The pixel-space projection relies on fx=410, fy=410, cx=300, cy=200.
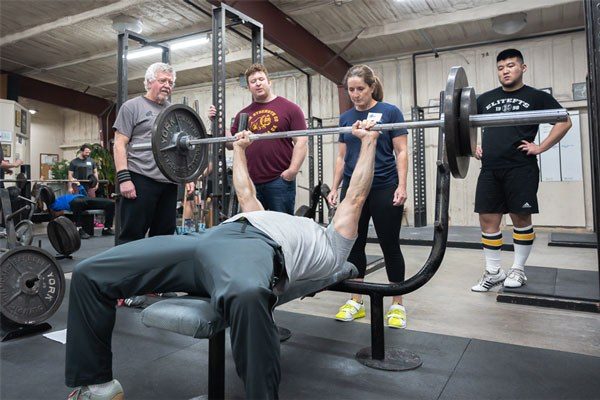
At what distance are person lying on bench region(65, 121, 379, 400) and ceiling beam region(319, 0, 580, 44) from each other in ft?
16.6

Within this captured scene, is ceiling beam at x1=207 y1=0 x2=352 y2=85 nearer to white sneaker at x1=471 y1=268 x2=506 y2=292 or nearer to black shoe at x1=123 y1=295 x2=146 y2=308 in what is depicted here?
black shoe at x1=123 y1=295 x2=146 y2=308

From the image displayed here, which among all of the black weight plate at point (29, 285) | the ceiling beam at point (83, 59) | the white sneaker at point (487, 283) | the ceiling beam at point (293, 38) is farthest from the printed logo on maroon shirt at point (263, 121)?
the ceiling beam at point (83, 59)

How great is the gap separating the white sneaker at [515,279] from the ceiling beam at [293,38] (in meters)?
3.55

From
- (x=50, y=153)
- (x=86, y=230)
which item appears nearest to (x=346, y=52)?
(x=86, y=230)

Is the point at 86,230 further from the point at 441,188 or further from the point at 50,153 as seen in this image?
the point at 50,153

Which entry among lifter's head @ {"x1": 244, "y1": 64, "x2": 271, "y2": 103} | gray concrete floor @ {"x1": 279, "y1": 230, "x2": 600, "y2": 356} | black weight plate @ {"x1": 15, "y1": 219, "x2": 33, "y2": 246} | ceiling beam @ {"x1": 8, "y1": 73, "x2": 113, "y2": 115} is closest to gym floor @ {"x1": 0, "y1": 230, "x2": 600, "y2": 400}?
gray concrete floor @ {"x1": 279, "y1": 230, "x2": 600, "y2": 356}

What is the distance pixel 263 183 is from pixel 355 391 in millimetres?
980

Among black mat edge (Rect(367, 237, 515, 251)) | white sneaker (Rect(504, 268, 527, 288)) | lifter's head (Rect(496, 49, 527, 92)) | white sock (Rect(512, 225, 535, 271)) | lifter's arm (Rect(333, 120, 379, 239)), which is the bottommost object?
white sneaker (Rect(504, 268, 527, 288))

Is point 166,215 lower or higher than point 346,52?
lower

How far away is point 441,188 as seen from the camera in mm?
1462

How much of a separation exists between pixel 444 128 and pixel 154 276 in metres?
0.94

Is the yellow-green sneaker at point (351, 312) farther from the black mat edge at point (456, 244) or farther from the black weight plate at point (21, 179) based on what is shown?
the black weight plate at point (21, 179)

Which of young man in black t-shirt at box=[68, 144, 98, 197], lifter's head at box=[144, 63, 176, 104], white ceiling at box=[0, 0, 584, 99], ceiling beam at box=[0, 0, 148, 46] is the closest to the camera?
lifter's head at box=[144, 63, 176, 104]

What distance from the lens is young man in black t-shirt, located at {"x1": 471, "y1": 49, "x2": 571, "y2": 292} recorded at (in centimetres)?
219
